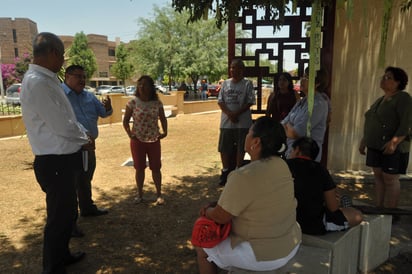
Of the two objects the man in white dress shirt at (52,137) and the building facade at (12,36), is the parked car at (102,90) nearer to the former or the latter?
the building facade at (12,36)

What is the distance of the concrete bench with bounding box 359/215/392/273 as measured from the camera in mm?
2729

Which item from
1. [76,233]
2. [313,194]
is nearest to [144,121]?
[76,233]

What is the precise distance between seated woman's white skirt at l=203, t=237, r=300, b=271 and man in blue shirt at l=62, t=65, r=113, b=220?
1.82 m

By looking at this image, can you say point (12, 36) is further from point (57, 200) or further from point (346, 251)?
point (346, 251)

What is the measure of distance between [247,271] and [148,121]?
8.30ft

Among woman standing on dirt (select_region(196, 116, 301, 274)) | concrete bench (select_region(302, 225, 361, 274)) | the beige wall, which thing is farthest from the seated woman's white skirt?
the beige wall

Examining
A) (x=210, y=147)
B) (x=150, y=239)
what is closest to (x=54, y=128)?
(x=150, y=239)

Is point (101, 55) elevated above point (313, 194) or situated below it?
above

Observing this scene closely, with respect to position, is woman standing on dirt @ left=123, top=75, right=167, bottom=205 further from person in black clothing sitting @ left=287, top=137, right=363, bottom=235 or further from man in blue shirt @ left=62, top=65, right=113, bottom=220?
person in black clothing sitting @ left=287, top=137, right=363, bottom=235

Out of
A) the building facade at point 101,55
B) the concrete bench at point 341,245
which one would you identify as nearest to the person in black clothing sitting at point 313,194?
the concrete bench at point 341,245

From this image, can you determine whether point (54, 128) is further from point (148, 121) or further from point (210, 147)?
point (210, 147)

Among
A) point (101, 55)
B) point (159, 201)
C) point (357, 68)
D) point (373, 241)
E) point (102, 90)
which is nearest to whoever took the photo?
point (373, 241)

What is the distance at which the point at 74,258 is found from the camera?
304 centimetres

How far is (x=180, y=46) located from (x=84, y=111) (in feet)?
82.3
